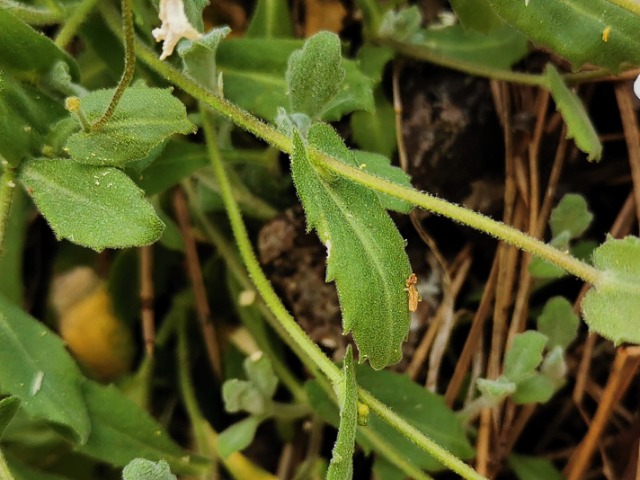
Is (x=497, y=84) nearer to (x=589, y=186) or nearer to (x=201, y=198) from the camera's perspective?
(x=589, y=186)

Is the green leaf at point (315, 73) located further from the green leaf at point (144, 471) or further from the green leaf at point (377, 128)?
the green leaf at point (144, 471)

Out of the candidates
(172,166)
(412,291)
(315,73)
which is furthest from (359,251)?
(172,166)

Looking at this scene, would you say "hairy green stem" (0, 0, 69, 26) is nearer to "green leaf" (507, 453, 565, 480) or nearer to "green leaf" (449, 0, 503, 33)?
"green leaf" (449, 0, 503, 33)

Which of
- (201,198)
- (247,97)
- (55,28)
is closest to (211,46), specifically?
(247,97)

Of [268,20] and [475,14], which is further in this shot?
[268,20]

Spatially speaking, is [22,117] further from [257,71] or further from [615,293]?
[615,293]

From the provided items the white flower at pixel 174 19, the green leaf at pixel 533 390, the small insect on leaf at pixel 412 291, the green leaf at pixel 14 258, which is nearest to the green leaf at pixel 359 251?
the small insect on leaf at pixel 412 291

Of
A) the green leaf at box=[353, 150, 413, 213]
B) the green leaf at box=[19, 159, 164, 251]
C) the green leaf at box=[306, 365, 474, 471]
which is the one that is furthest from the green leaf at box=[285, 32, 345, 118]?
the green leaf at box=[306, 365, 474, 471]

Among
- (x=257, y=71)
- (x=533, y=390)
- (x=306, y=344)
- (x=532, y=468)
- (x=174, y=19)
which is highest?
(x=174, y=19)
